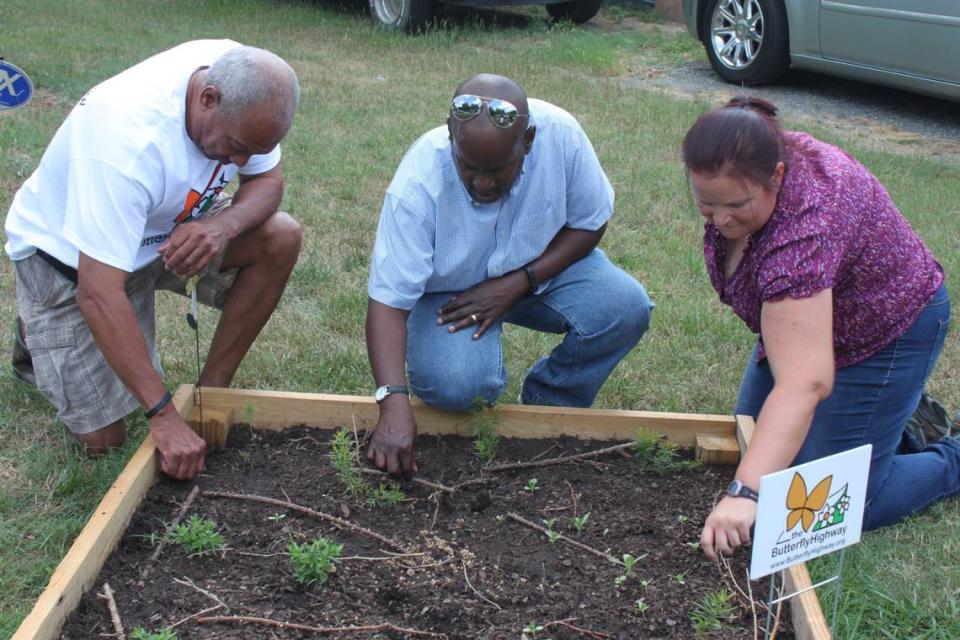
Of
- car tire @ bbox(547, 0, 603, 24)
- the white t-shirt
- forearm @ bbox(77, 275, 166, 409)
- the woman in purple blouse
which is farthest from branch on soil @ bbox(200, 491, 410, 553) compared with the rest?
car tire @ bbox(547, 0, 603, 24)

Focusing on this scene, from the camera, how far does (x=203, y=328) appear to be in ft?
15.3

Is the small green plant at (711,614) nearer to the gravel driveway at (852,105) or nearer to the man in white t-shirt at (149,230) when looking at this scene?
the man in white t-shirt at (149,230)

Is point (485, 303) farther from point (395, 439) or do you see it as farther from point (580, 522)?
point (580, 522)

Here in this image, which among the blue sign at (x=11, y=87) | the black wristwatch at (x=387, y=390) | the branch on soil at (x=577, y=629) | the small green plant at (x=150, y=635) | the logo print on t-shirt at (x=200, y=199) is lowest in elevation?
the branch on soil at (x=577, y=629)

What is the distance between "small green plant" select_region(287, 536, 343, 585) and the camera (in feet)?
8.90

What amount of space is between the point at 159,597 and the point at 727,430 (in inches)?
70.9

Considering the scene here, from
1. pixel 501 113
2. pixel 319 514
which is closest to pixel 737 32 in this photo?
pixel 501 113

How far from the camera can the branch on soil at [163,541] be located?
2.77m

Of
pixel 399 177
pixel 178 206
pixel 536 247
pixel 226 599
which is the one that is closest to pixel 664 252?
pixel 536 247

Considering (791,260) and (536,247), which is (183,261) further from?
(791,260)

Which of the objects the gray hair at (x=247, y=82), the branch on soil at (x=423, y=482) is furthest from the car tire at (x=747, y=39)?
the branch on soil at (x=423, y=482)

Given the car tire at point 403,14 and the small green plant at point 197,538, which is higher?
the small green plant at point 197,538

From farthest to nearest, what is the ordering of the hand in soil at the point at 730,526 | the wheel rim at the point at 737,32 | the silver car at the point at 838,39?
the wheel rim at the point at 737,32, the silver car at the point at 838,39, the hand in soil at the point at 730,526

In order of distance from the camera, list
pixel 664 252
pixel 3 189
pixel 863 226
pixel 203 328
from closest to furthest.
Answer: pixel 863 226, pixel 203 328, pixel 664 252, pixel 3 189
